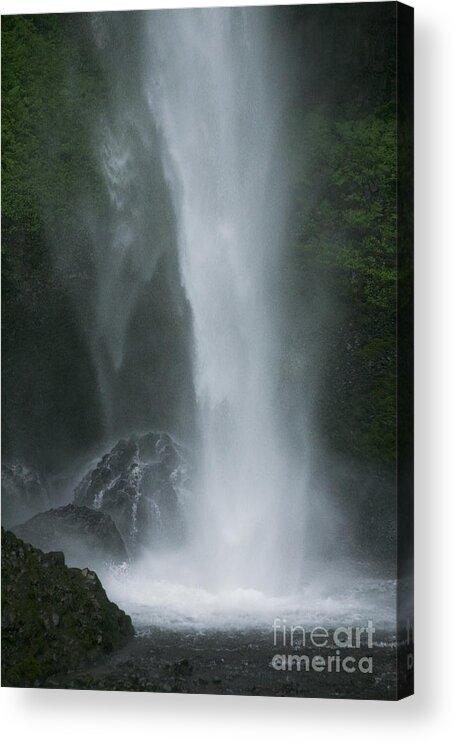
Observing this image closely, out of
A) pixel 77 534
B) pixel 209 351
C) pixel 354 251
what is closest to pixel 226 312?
pixel 209 351

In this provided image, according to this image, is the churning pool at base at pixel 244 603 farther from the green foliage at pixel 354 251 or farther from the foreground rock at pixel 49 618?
the green foliage at pixel 354 251

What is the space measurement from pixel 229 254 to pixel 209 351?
1.69 ft

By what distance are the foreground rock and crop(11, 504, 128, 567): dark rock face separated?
0.05 m

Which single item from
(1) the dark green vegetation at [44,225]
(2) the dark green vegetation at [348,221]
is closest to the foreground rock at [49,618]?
(1) the dark green vegetation at [44,225]

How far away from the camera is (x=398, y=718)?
29.5 feet

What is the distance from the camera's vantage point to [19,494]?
9453 mm

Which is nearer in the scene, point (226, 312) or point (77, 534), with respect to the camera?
point (226, 312)

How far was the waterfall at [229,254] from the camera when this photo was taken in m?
9.11

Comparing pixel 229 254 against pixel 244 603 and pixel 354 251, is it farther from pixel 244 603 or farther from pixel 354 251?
pixel 244 603

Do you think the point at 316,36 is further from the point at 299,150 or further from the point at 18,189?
the point at 18,189

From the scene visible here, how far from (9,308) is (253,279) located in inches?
53.0

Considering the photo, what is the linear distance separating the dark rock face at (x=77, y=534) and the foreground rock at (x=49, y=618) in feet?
0.17

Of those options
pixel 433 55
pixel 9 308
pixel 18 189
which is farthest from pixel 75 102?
pixel 433 55

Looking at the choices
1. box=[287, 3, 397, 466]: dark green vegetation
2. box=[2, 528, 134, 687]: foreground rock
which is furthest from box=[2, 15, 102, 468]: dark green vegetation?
box=[287, 3, 397, 466]: dark green vegetation
